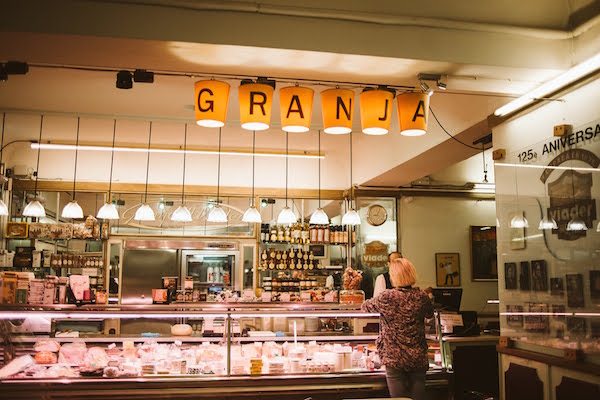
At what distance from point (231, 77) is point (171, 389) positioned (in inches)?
116

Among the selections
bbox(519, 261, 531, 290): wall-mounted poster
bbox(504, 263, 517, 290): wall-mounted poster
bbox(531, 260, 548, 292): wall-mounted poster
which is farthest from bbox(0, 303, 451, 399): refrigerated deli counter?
bbox(531, 260, 548, 292): wall-mounted poster

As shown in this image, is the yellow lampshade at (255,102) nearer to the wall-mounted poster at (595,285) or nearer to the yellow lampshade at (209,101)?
the yellow lampshade at (209,101)

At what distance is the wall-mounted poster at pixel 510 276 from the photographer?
5.46 m

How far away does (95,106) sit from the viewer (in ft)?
30.0

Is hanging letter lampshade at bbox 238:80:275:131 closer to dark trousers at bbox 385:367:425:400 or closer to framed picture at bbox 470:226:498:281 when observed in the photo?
dark trousers at bbox 385:367:425:400

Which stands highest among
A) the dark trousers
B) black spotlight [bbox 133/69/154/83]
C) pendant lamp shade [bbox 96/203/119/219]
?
black spotlight [bbox 133/69/154/83]

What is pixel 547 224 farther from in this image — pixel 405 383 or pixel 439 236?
pixel 439 236

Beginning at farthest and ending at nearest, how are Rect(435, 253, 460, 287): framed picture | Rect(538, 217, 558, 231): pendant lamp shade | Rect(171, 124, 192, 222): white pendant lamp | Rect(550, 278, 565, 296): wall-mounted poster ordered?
Rect(435, 253, 460, 287): framed picture, Rect(171, 124, 192, 222): white pendant lamp, Rect(538, 217, 558, 231): pendant lamp shade, Rect(550, 278, 565, 296): wall-mounted poster

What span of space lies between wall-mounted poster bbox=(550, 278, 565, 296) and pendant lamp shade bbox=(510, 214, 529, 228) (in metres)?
0.63

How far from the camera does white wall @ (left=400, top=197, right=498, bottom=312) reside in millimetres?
10656

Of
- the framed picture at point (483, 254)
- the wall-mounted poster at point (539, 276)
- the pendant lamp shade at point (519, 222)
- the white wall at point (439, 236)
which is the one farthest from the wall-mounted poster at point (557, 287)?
the framed picture at point (483, 254)

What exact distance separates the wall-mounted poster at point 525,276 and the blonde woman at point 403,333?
0.90 metres

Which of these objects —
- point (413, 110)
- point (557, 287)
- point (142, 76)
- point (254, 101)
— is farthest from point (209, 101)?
point (557, 287)

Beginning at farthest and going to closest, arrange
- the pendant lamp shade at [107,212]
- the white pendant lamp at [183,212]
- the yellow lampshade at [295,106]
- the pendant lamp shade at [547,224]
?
1. the white pendant lamp at [183,212]
2. the pendant lamp shade at [107,212]
3. the yellow lampshade at [295,106]
4. the pendant lamp shade at [547,224]
